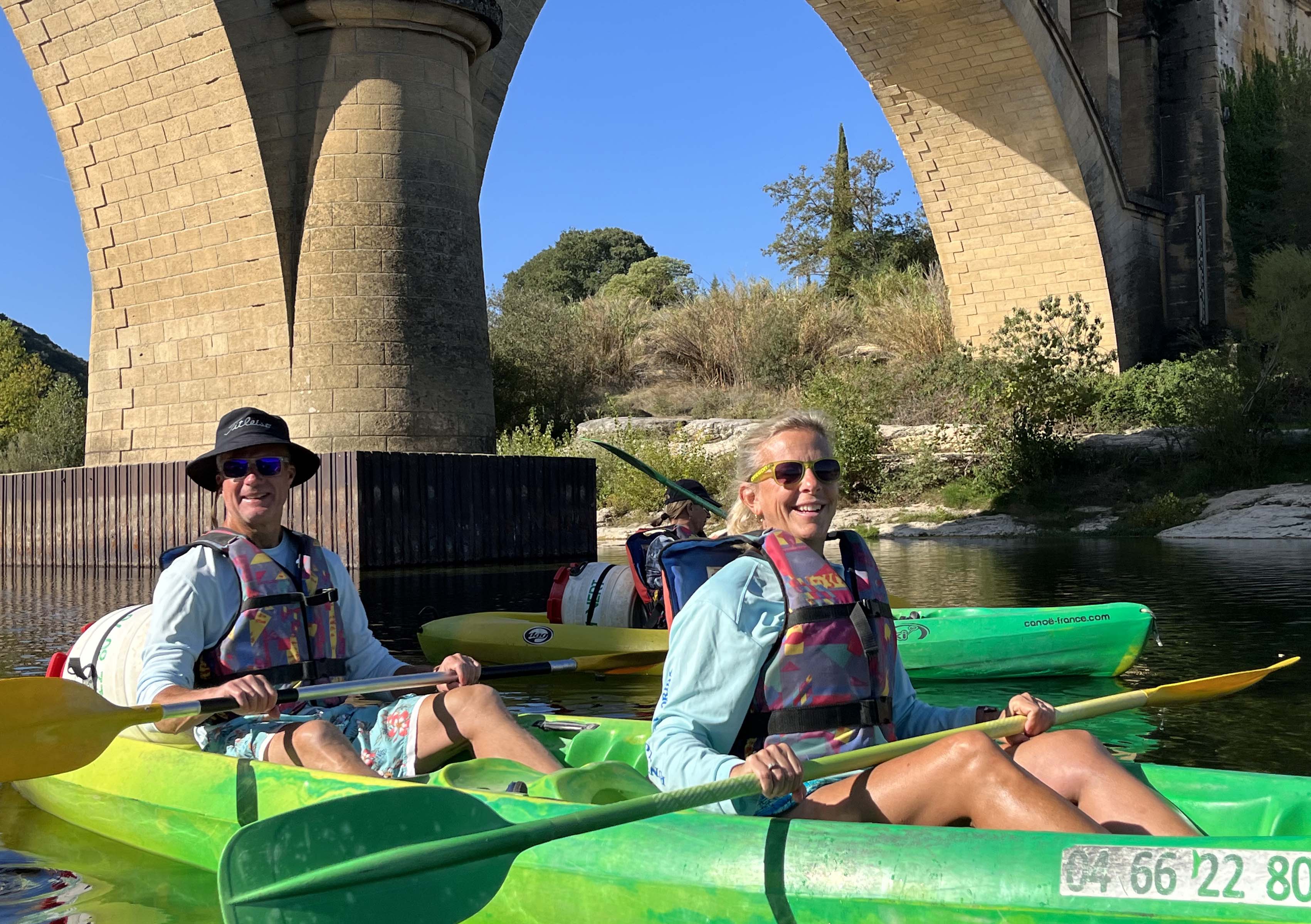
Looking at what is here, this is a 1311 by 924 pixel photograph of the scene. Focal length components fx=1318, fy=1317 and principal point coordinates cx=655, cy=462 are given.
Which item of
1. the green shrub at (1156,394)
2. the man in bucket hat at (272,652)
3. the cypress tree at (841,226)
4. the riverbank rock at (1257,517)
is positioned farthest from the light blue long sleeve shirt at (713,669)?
the cypress tree at (841,226)

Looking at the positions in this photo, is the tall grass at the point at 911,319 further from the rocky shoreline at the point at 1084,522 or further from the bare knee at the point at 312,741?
the bare knee at the point at 312,741

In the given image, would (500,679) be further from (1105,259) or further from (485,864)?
(1105,259)

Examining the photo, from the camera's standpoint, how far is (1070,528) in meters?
14.9

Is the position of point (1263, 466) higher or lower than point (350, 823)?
higher

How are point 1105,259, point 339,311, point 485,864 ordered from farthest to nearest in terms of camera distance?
point 1105,259
point 339,311
point 485,864

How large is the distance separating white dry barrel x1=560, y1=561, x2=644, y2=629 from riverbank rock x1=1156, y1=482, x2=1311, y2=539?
28.8 feet

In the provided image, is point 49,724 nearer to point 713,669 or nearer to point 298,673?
point 298,673

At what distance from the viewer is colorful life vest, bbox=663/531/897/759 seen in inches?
98.4

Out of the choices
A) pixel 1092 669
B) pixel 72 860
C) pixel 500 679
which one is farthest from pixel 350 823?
pixel 1092 669

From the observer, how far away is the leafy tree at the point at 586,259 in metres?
48.4

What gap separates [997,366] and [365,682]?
1412 centimetres

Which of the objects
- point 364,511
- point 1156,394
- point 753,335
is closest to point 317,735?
point 364,511

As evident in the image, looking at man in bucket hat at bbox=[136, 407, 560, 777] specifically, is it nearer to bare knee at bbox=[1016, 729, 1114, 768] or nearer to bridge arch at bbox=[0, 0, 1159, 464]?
bare knee at bbox=[1016, 729, 1114, 768]

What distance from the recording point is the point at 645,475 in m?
16.5
